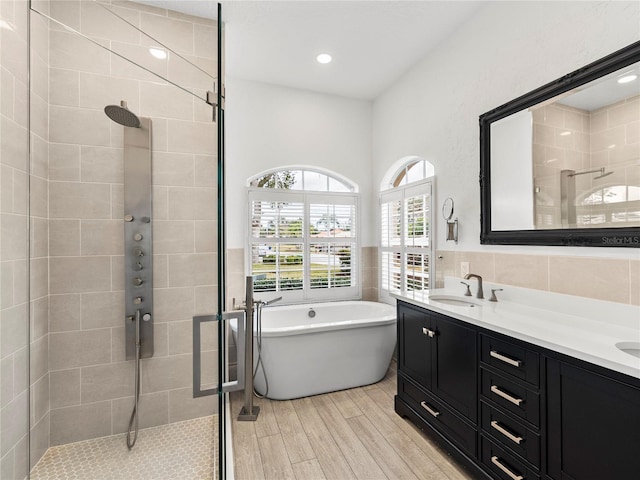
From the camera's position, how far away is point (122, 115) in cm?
124

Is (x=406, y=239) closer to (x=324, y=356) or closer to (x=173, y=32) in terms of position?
(x=324, y=356)

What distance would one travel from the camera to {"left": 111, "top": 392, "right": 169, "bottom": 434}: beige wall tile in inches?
46.9

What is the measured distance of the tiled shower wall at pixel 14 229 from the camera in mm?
1066

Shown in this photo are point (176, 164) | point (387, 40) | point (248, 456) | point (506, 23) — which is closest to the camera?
point (176, 164)

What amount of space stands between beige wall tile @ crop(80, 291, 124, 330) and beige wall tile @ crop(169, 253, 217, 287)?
208mm

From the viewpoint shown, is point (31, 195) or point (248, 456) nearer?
point (31, 195)

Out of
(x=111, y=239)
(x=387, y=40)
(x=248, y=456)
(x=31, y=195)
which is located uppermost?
(x=387, y=40)

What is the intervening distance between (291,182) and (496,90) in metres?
2.00

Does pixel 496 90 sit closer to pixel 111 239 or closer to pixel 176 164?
pixel 176 164

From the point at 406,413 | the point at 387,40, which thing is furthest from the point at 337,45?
the point at 406,413

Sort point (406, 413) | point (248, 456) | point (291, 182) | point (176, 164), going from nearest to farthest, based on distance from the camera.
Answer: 1. point (176, 164)
2. point (248, 456)
3. point (406, 413)
4. point (291, 182)

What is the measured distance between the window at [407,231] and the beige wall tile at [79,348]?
7.05ft

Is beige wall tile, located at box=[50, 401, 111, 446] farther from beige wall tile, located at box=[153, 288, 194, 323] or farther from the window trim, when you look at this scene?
the window trim

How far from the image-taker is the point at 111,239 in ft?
3.84
